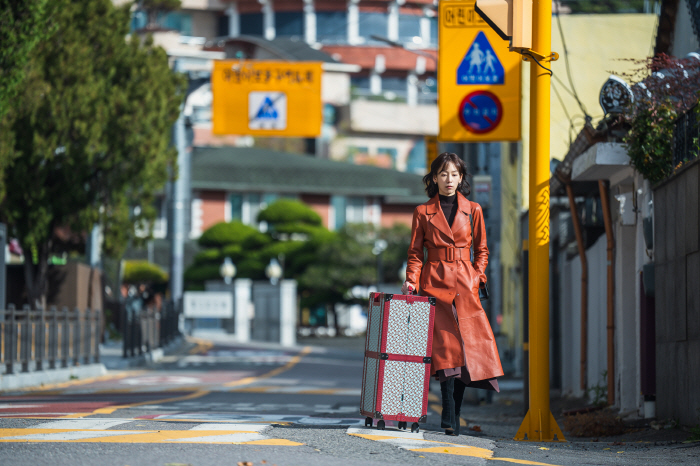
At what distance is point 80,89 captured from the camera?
75.6 ft

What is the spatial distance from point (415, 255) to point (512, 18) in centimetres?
215

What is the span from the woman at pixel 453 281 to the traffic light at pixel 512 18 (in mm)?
1261

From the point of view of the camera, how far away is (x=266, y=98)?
90.4ft

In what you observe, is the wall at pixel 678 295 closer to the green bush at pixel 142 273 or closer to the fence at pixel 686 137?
the fence at pixel 686 137

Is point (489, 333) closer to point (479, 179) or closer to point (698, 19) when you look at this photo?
point (698, 19)

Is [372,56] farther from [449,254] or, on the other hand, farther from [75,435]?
[75,435]

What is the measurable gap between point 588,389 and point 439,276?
280 inches

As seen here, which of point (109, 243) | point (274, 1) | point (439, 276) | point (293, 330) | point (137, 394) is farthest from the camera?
point (274, 1)

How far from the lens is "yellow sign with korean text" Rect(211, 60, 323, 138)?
2755 cm

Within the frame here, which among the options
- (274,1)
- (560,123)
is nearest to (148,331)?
(560,123)

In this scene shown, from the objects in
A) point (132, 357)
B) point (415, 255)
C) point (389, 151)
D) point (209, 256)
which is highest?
point (389, 151)

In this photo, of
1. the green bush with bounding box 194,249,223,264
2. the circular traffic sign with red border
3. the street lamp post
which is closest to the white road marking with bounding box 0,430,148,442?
the circular traffic sign with red border

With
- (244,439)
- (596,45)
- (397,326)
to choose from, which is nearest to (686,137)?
(397,326)

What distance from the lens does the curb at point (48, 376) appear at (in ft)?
51.3
